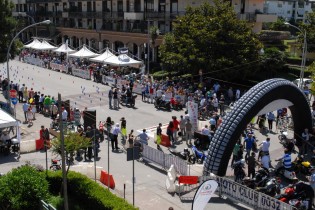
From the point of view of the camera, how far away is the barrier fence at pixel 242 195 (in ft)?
45.1

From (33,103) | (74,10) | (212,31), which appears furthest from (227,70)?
(74,10)

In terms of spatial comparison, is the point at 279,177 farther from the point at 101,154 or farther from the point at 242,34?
the point at 242,34

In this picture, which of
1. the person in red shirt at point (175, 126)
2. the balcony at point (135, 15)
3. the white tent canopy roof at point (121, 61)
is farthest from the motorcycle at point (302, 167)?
the balcony at point (135, 15)

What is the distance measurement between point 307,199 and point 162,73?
2949 cm

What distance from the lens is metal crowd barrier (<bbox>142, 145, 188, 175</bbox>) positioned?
17125mm

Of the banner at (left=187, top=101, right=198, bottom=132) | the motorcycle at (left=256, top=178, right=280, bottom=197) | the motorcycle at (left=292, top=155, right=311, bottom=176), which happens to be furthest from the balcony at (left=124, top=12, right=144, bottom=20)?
the motorcycle at (left=256, top=178, right=280, bottom=197)

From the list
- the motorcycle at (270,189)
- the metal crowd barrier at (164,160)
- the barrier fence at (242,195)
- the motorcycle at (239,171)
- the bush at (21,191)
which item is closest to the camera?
the bush at (21,191)

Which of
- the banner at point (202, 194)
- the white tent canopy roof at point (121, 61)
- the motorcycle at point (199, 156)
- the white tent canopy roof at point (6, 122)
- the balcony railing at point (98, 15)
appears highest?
the balcony railing at point (98, 15)

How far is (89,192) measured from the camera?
14.2 meters

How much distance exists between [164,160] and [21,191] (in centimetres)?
655

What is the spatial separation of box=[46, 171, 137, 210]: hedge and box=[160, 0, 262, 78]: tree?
1954 cm

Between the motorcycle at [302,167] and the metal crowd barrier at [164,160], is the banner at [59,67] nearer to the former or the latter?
the metal crowd barrier at [164,160]

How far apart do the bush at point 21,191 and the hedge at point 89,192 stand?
1171 millimetres

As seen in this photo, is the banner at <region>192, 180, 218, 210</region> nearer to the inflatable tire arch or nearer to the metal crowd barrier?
the inflatable tire arch
